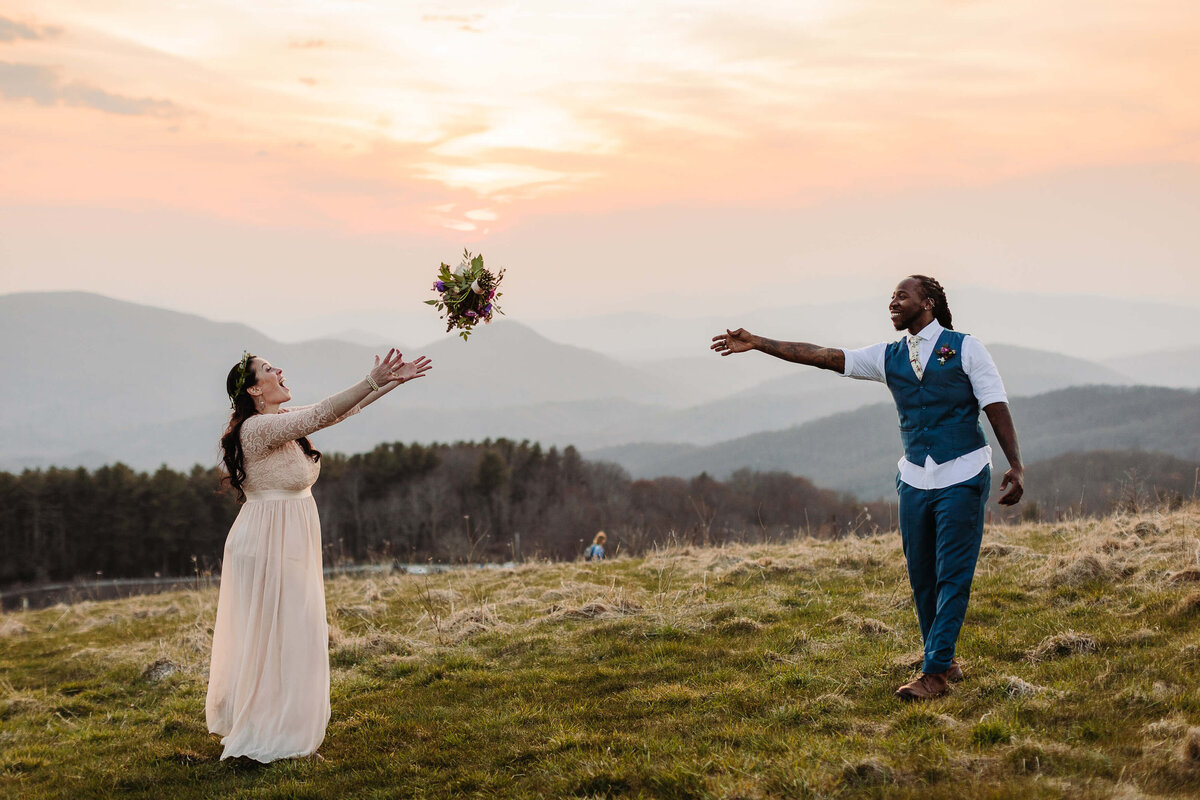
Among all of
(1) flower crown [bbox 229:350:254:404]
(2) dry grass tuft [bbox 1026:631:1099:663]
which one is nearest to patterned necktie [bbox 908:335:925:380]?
(2) dry grass tuft [bbox 1026:631:1099:663]

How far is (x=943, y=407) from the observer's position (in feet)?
19.6

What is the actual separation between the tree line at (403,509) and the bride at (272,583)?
3822cm

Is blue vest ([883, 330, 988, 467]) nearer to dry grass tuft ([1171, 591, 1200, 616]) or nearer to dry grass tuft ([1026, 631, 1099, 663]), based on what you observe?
dry grass tuft ([1026, 631, 1099, 663])

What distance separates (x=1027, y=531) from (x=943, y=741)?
29.4 feet

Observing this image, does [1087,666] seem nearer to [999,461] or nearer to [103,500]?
[103,500]

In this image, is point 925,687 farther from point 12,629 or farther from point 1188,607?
point 12,629

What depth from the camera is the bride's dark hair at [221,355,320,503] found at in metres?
6.42

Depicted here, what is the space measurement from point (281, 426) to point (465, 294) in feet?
6.34

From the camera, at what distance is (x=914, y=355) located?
6.14m

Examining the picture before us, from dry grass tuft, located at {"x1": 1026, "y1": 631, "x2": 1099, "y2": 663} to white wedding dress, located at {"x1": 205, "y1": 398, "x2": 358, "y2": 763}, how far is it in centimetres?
499

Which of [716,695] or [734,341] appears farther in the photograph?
[734,341]

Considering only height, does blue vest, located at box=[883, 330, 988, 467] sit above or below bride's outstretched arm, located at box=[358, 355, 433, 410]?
below

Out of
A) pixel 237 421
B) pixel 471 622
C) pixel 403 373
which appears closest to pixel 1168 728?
pixel 403 373

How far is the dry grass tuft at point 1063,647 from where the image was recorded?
6.35 metres
